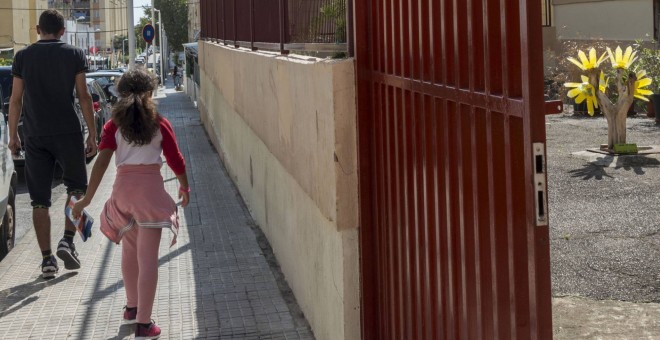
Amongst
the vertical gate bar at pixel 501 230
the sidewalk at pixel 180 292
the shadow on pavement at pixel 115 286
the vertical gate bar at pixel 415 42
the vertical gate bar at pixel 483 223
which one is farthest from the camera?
the shadow on pavement at pixel 115 286

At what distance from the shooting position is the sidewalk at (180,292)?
627 cm

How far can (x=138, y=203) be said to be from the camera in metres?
5.99

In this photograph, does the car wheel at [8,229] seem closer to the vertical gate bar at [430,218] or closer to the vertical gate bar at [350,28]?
the vertical gate bar at [350,28]

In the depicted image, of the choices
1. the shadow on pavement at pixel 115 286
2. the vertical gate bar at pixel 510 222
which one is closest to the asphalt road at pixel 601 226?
the shadow on pavement at pixel 115 286

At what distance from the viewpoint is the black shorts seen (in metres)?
7.71

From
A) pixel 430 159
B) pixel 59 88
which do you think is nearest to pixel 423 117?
pixel 430 159

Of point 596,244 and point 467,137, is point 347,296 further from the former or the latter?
point 596,244

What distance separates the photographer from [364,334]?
491cm

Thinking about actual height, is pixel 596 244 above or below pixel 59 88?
below

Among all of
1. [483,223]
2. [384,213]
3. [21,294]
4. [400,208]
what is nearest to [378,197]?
[384,213]

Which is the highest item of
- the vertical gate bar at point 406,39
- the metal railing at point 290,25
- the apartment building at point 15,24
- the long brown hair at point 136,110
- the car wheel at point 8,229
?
the apartment building at point 15,24

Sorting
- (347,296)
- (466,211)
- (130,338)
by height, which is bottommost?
(130,338)

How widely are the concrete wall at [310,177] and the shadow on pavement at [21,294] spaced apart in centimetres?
172

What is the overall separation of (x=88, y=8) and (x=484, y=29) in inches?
5311
